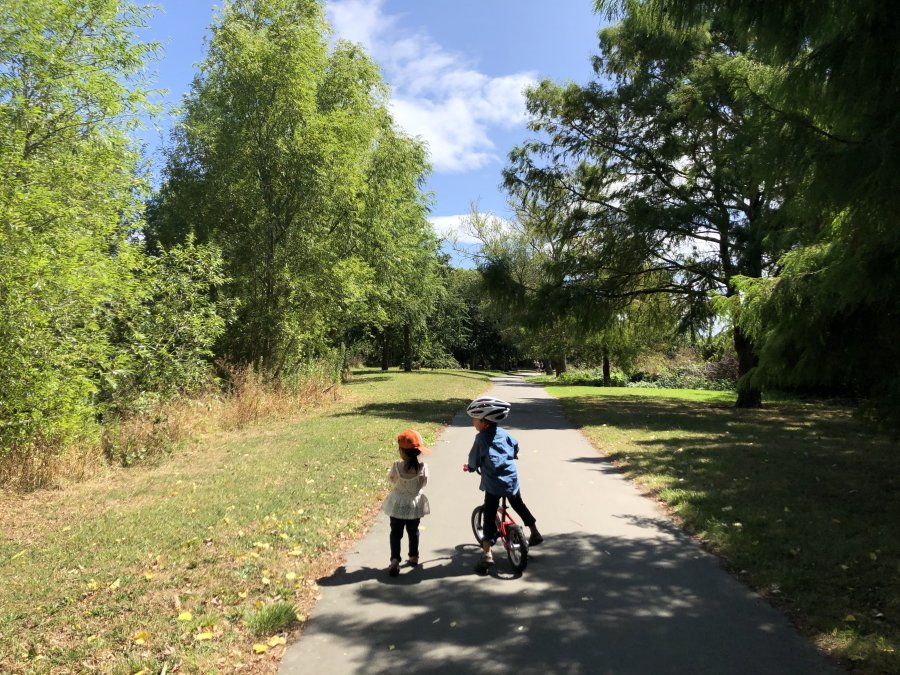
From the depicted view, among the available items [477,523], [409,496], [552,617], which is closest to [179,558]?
[409,496]

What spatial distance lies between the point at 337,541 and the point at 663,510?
3.91 metres

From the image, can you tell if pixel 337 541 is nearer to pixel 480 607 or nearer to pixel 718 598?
pixel 480 607

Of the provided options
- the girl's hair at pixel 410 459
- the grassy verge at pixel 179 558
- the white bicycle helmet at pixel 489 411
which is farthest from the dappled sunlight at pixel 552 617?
the white bicycle helmet at pixel 489 411

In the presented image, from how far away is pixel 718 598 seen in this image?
4.33m

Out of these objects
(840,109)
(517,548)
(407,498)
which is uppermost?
(840,109)

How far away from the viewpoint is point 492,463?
16.8 feet

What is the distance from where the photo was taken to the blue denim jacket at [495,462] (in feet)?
16.7

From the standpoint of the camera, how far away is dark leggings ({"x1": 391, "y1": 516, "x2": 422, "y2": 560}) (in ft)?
16.1

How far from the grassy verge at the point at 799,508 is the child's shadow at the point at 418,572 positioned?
2361mm

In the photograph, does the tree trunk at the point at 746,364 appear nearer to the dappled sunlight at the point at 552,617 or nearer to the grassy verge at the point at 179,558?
the grassy verge at the point at 179,558

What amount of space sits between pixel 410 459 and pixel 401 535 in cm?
66

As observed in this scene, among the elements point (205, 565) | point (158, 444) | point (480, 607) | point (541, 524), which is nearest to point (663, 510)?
point (541, 524)

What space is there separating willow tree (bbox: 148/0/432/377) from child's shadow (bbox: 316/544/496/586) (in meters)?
12.4

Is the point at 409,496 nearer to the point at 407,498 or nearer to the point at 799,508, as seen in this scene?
the point at 407,498
